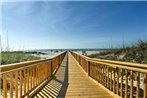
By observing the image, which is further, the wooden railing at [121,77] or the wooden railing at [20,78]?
the wooden railing at [121,77]

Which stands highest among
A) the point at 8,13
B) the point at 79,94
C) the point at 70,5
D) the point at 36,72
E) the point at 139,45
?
the point at 70,5

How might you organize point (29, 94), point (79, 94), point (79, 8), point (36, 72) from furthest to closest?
→ 1. point (79, 8)
2. point (36, 72)
3. point (79, 94)
4. point (29, 94)

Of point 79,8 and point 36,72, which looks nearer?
point 36,72

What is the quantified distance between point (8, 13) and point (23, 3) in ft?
9.46

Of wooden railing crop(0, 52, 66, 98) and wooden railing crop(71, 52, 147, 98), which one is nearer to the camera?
wooden railing crop(0, 52, 66, 98)

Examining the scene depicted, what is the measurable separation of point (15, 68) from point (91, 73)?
204 inches

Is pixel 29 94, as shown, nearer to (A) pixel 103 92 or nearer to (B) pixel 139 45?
(A) pixel 103 92

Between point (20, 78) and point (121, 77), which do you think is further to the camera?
point (121, 77)

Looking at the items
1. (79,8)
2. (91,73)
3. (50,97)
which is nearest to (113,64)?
(50,97)

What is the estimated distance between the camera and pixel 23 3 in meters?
10.0

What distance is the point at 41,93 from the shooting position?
230 inches

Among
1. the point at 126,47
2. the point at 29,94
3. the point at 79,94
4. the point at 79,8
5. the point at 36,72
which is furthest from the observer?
the point at 126,47

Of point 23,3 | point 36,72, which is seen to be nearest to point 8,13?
point 23,3

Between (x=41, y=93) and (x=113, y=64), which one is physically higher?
(x=113, y=64)
